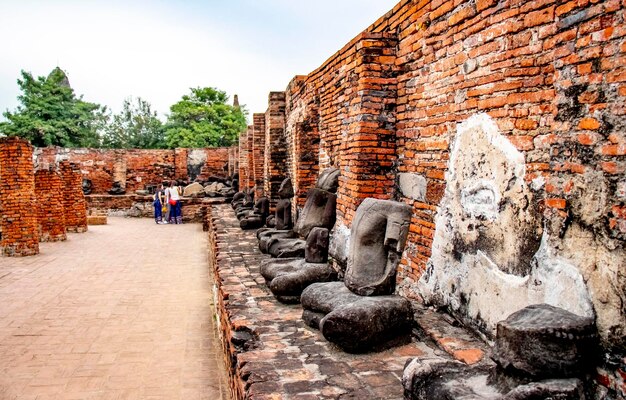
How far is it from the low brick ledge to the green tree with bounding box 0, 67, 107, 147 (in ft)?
78.2

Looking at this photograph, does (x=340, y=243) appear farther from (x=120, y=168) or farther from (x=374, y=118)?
(x=120, y=168)

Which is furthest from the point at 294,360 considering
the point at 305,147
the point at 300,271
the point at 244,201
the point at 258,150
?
the point at 244,201

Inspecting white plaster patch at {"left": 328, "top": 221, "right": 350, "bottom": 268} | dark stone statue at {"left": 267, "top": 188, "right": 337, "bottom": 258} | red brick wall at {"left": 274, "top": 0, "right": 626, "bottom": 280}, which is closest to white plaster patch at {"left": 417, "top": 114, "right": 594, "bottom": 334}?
red brick wall at {"left": 274, "top": 0, "right": 626, "bottom": 280}

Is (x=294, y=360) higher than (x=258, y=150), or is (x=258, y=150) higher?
(x=258, y=150)

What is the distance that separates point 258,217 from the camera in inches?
395

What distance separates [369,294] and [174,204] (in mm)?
14907

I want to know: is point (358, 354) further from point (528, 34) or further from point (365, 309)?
point (528, 34)

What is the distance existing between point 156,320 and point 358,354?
4114mm

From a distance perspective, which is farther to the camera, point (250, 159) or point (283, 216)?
point (250, 159)

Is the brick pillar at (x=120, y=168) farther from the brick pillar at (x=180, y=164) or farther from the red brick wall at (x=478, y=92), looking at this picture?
the red brick wall at (x=478, y=92)

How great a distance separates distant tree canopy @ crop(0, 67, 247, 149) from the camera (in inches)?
979

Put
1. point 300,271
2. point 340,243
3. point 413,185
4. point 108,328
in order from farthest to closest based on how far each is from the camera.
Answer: point 108,328, point 340,243, point 300,271, point 413,185

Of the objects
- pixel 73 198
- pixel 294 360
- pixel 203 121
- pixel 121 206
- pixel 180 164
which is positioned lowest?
pixel 121 206

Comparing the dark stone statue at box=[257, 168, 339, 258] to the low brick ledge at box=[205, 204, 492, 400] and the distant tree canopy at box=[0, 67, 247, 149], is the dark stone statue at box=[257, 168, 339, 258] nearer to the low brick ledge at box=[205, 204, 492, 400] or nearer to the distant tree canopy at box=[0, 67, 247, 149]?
the low brick ledge at box=[205, 204, 492, 400]
